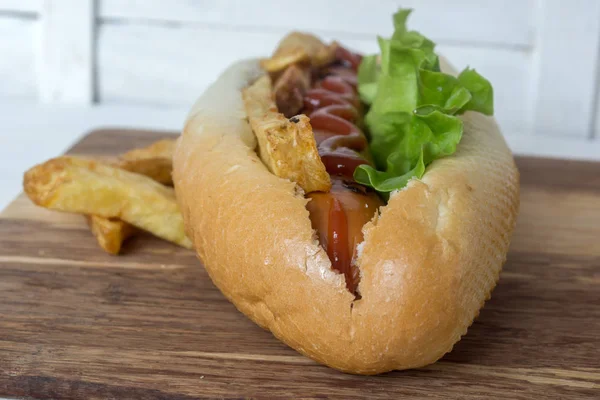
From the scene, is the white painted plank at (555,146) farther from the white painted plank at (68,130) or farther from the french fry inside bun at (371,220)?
the french fry inside bun at (371,220)

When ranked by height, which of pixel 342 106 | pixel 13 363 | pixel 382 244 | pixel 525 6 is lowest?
pixel 13 363

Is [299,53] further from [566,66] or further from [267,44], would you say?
[566,66]

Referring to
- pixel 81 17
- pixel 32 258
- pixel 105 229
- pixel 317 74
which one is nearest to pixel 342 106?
pixel 317 74

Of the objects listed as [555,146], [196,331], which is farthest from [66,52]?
[196,331]

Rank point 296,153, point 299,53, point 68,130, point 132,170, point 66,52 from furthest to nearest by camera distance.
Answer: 1. point 66,52
2. point 68,130
3. point 299,53
4. point 132,170
5. point 296,153

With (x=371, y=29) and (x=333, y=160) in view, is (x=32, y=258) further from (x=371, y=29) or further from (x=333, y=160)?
(x=371, y=29)
